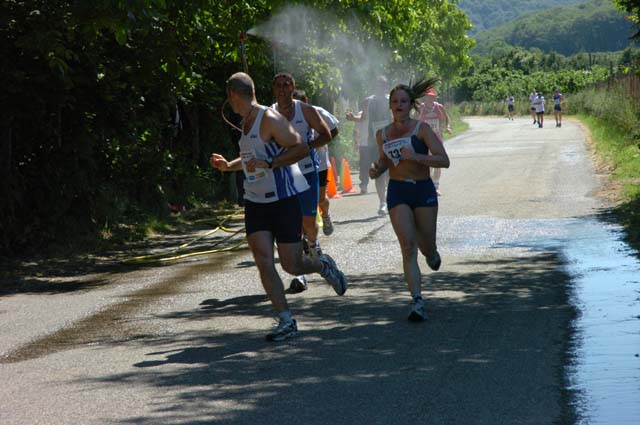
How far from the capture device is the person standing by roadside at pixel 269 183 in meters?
7.58

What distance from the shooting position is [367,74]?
2888cm

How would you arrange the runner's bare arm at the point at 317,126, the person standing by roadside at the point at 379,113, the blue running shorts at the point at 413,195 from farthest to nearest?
the person standing by roadside at the point at 379,113 < the runner's bare arm at the point at 317,126 < the blue running shorts at the point at 413,195

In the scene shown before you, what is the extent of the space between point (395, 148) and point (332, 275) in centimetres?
117

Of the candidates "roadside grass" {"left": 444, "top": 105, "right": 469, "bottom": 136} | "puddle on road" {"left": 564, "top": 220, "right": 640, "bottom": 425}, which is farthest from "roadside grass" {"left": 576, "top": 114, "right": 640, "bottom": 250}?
"roadside grass" {"left": 444, "top": 105, "right": 469, "bottom": 136}

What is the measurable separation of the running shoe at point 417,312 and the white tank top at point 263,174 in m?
1.27

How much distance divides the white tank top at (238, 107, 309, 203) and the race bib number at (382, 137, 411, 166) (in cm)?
109

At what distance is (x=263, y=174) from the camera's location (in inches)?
301

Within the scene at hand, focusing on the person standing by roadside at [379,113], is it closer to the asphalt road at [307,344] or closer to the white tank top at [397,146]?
the asphalt road at [307,344]

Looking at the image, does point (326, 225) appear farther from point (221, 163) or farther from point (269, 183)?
point (269, 183)

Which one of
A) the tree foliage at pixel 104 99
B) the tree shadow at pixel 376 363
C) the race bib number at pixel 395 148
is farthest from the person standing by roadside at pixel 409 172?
the tree foliage at pixel 104 99

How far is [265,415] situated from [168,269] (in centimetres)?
654

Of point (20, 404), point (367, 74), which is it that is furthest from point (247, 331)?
point (367, 74)

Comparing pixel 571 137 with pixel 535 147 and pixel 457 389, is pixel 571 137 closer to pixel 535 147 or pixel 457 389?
pixel 535 147

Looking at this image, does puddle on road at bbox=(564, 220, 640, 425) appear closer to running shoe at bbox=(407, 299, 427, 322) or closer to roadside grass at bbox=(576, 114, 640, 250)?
roadside grass at bbox=(576, 114, 640, 250)
